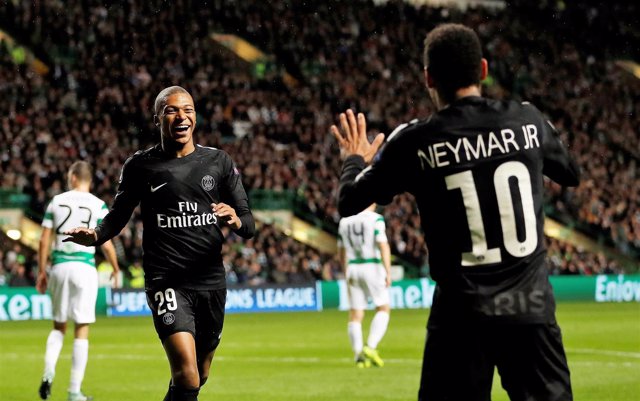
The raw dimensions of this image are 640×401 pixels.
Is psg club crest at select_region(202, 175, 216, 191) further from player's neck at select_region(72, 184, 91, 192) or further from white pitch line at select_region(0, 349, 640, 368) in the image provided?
white pitch line at select_region(0, 349, 640, 368)

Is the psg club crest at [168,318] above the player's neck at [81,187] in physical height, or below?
below

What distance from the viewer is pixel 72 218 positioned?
12.1 metres

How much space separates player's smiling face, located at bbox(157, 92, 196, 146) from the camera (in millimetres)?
8156

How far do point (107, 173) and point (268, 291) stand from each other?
6.26 m

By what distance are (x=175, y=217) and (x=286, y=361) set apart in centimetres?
858

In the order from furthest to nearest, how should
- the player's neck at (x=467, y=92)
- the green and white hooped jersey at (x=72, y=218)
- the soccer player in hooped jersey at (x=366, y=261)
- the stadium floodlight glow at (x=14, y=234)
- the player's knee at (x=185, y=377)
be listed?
the stadium floodlight glow at (x=14, y=234)
the soccer player in hooped jersey at (x=366, y=261)
the green and white hooped jersey at (x=72, y=218)
the player's knee at (x=185, y=377)
the player's neck at (x=467, y=92)

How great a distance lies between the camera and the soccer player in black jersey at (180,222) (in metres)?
8.09

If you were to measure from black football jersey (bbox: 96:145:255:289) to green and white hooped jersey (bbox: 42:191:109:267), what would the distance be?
3720 millimetres

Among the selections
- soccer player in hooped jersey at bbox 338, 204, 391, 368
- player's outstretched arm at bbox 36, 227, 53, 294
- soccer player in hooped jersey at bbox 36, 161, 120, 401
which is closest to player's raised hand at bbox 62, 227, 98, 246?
soccer player in hooped jersey at bbox 36, 161, 120, 401

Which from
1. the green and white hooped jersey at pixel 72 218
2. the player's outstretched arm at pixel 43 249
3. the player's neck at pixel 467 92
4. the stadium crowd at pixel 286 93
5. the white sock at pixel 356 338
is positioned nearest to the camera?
the player's neck at pixel 467 92

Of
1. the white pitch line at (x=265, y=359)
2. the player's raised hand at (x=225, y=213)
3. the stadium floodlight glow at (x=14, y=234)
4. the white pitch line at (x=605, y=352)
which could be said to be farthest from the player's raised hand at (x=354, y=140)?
the stadium floodlight glow at (x=14, y=234)

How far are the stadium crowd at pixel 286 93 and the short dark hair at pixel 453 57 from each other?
84.7 feet

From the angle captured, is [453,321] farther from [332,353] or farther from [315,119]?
[315,119]

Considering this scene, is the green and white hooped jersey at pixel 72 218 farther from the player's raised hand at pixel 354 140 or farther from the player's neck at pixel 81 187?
the player's raised hand at pixel 354 140
